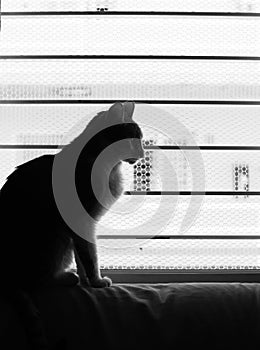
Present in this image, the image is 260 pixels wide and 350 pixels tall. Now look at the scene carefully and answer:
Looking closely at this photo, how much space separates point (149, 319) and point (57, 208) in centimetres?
Answer: 46

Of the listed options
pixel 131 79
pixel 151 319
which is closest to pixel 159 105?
pixel 131 79

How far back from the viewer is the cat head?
1.56 m

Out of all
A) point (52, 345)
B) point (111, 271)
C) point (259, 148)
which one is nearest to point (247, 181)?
point (259, 148)

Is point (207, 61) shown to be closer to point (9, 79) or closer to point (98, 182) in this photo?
point (98, 182)

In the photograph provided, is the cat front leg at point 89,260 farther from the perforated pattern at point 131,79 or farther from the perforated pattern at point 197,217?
the perforated pattern at point 131,79

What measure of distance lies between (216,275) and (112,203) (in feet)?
1.59

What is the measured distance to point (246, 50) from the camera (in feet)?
5.78

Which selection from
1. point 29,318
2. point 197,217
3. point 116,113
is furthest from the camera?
point 197,217

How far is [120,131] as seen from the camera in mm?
1611

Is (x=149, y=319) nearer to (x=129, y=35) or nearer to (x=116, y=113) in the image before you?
(x=116, y=113)

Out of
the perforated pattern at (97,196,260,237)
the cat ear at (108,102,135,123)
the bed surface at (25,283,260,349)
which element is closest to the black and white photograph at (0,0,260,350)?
the perforated pattern at (97,196,260,237)

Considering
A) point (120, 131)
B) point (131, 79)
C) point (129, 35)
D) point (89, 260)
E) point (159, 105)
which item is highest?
point (129, 35)

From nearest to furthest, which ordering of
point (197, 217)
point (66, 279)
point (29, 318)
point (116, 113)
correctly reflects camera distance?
point (29, 318) < point (66, 279) < point (116, 113) < point (197, 217)

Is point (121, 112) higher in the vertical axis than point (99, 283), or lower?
higher
